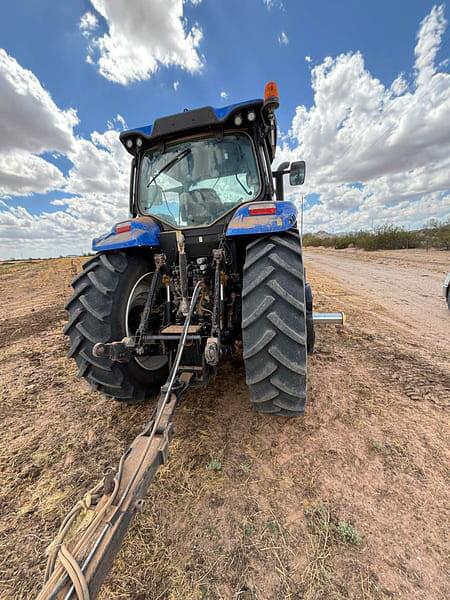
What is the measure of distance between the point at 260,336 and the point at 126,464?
968 mm

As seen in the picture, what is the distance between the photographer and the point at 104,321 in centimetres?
200

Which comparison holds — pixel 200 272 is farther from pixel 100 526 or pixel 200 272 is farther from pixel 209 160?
pixel 100 526

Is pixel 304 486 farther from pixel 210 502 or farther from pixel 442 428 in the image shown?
pixel 442 428

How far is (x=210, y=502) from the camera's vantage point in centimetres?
158

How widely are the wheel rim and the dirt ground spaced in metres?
0.41

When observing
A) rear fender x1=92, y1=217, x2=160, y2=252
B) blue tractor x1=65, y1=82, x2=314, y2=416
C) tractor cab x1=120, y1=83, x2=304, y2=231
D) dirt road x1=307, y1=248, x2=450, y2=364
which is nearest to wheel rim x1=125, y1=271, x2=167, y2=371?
blue tractor x1=65, y1=82, x2=314, y2=416

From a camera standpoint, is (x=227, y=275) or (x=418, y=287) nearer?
(x=227, y=275)

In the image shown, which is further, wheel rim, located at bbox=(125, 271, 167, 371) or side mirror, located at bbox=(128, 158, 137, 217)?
side mirror, located at bbox=(128, 158, 137, 217)

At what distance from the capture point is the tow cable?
0.72 meters

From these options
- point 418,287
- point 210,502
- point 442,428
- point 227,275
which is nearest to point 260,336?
point 227,275

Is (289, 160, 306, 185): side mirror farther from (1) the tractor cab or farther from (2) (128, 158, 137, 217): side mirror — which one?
(2) (128, 158, 137, 217): side mirror

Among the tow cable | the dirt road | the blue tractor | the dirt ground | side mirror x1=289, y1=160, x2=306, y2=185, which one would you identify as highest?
side mirror x1=289, y1=160, x2=306, y2=185

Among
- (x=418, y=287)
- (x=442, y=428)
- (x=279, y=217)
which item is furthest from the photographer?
(x=418, y=287)

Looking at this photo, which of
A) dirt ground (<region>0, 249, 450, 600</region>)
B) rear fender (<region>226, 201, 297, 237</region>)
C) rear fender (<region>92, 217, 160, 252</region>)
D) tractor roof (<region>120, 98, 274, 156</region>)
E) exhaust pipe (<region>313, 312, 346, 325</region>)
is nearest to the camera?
dirt ground (<region>0, 249, 450, 600</region>)
